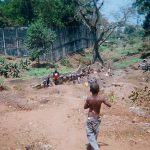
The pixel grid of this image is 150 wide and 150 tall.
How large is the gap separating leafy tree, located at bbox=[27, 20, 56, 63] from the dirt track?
35.3 ft

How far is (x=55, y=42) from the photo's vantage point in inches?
1150

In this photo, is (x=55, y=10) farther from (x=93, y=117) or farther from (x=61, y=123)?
(x=93, y=117)

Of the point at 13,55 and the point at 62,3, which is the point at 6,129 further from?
the point at 62,3

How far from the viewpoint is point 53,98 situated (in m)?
12.8

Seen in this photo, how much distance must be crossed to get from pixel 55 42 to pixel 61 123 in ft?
64.7

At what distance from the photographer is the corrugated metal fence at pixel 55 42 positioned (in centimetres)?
2495

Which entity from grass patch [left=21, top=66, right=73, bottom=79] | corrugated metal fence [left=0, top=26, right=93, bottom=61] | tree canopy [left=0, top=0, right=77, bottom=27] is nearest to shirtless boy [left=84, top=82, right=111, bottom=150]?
grass patch [left=21, top=66, right=73, bottom=79]

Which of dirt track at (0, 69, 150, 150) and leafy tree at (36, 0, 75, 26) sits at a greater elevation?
leafy tree at (36, 0, 75, 26)

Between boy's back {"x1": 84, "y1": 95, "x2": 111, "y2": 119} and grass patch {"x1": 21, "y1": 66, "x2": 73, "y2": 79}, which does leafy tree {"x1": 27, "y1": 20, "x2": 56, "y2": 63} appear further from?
boy's back {"x1": 84, "y1": 95, "x2": 111, "y2": 119}

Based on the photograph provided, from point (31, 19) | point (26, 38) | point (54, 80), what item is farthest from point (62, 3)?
point (54, 80)

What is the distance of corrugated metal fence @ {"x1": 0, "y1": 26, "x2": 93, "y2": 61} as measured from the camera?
81.9 ft

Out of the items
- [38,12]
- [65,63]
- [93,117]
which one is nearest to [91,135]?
[93,117]

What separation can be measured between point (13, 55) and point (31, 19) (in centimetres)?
709

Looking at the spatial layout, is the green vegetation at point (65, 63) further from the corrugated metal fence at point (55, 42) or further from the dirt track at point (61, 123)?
the dirt track at point (61, 123)
